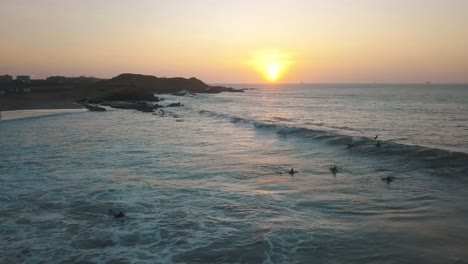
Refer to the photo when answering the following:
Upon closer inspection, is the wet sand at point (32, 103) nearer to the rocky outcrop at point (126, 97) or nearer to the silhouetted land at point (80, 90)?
the silhouetted land at point (80, 90)

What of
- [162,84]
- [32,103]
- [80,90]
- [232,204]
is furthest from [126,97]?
[162,84]

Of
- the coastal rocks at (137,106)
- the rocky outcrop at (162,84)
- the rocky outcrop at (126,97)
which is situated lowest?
the coastal rocks at (137,106)

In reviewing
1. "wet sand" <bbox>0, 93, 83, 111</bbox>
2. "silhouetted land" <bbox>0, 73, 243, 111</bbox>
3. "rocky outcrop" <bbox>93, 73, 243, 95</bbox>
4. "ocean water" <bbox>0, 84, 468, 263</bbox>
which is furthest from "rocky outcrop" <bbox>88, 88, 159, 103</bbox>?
"rocky outcrop" <bbox>93, 73, 243, 95</bbox>

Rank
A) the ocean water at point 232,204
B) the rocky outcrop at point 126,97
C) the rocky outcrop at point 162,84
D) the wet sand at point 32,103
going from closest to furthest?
1. the ocean water at point 232,204
2. the wet sand at point 32,103
3. the rocky outcrop at point 126,97
4. the rocky outcrop at point 162,84

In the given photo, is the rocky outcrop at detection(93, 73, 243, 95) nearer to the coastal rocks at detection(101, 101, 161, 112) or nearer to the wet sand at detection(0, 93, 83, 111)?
the wet sand at detection(0, 93, 83, 111)

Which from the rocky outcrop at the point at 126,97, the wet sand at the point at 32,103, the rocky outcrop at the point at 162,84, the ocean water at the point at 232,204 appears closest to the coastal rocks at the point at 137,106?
the wet sand at the point at 32,103

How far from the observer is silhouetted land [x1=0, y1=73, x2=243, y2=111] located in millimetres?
61797

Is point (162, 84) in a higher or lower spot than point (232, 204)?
higher

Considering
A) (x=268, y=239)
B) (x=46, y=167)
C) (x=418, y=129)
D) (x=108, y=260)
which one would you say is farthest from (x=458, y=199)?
(x=418, y=129)

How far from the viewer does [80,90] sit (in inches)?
3622

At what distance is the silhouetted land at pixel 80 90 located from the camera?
6180 centimetres

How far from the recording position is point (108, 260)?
287 inches

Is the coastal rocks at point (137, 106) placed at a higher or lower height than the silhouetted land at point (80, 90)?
lower

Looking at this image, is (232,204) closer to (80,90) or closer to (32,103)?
(32,103)
